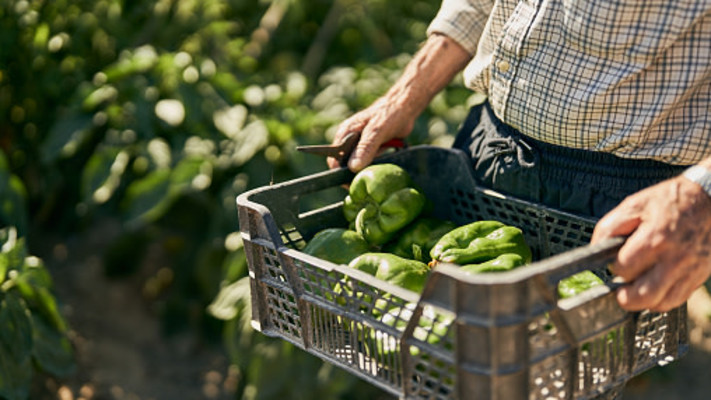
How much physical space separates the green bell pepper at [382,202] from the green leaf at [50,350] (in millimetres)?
1435

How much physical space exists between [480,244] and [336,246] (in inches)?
12.0

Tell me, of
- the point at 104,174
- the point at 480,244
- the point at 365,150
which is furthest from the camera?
the point at 104,174

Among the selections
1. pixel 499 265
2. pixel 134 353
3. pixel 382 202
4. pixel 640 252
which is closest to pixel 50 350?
pixel 134 353

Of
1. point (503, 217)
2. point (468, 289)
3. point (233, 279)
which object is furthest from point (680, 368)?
point (468, 289)

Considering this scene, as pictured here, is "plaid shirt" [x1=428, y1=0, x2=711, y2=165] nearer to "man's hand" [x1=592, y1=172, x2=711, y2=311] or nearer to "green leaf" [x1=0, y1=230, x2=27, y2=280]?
"man's hand" [x1=592, y1=172, x2=711, y2=311]

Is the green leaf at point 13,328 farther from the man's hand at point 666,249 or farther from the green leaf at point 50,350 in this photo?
the man's hand at point 666,249

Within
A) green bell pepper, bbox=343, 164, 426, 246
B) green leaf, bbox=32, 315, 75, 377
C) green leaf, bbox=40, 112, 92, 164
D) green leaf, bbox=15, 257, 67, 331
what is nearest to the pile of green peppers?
green bell pepper, bbox=343, 164, 426, 246

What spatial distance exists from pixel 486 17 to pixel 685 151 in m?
0.64

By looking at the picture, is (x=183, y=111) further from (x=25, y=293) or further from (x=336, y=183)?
(x=336, y=183)

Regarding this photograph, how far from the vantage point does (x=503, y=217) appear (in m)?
1.99

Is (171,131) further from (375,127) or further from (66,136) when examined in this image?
(375,127)

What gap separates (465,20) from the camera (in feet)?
6.84

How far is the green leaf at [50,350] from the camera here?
2.94m

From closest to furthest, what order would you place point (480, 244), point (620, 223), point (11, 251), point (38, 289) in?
1. point (620, 223)
2. point (480, 244)
3. point (11, 251)
4. point (38, 289)
